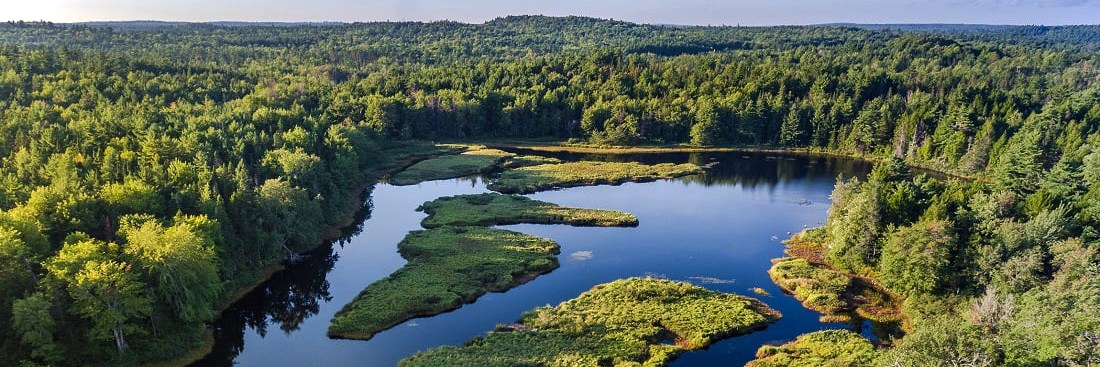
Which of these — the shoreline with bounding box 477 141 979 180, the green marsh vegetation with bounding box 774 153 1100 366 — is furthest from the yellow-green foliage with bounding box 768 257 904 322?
the shoreline with bounding box 477 141 979 180

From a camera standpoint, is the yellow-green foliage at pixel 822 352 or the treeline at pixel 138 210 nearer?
the treeline at pixel 138 210

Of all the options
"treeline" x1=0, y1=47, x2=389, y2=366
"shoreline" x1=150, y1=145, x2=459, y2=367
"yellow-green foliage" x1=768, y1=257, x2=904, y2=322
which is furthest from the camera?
"yellow-green foliage" x1=768, y1=257, x2=904, y2=322

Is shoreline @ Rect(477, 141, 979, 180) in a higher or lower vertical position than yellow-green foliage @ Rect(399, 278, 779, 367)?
higher

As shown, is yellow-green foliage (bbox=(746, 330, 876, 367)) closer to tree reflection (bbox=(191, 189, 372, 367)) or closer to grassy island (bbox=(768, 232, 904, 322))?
grassy island (bbox=(768, 232, 904, 322))

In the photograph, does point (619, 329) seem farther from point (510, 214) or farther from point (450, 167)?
point (450, 167)

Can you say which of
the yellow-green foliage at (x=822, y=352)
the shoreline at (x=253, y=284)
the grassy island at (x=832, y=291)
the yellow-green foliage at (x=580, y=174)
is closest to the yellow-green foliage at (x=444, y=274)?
the shoreline at (x=253, y=284)

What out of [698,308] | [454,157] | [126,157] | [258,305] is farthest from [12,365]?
[454,157]

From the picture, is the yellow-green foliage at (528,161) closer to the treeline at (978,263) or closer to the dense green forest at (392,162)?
the dense green forest at (392,162)
